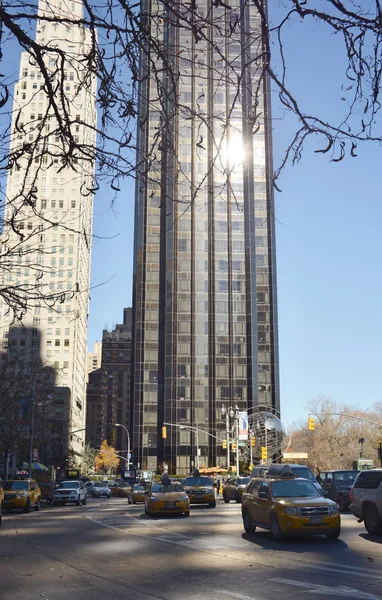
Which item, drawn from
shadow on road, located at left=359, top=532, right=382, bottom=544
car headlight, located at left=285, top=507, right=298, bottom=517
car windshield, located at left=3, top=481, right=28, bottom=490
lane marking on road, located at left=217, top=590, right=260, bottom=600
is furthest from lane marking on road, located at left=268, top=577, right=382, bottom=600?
car windshield, located at left=3, top=481, right=28, bottom=490

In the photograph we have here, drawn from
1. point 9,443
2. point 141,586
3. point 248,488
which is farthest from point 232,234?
point 141,586

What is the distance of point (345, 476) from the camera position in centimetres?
3094

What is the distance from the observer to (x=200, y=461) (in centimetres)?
10188

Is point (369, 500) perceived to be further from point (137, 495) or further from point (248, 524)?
point (137, 495)

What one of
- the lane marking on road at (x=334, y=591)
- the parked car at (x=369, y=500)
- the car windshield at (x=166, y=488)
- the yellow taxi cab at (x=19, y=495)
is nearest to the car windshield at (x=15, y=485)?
the yellow taxi cab at (x=19, y=495)

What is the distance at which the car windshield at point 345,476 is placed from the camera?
1208 inches

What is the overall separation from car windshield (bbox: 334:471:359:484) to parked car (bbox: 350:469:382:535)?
1198 cm

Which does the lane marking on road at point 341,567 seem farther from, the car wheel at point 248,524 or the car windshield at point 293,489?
the car wheel at point 248,524

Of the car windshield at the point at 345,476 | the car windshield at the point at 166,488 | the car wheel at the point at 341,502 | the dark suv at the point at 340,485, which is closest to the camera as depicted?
the car windshield at the point at 166,488

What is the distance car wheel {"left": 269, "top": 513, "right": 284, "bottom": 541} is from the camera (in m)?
15.9

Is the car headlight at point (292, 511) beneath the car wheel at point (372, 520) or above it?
above

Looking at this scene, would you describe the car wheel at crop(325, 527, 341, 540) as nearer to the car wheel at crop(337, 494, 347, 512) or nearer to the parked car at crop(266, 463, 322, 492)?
the parked car at crop(266, 463, 322, 492)

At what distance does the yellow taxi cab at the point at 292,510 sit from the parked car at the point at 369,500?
5.26 feet

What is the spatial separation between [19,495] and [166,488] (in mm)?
10561
